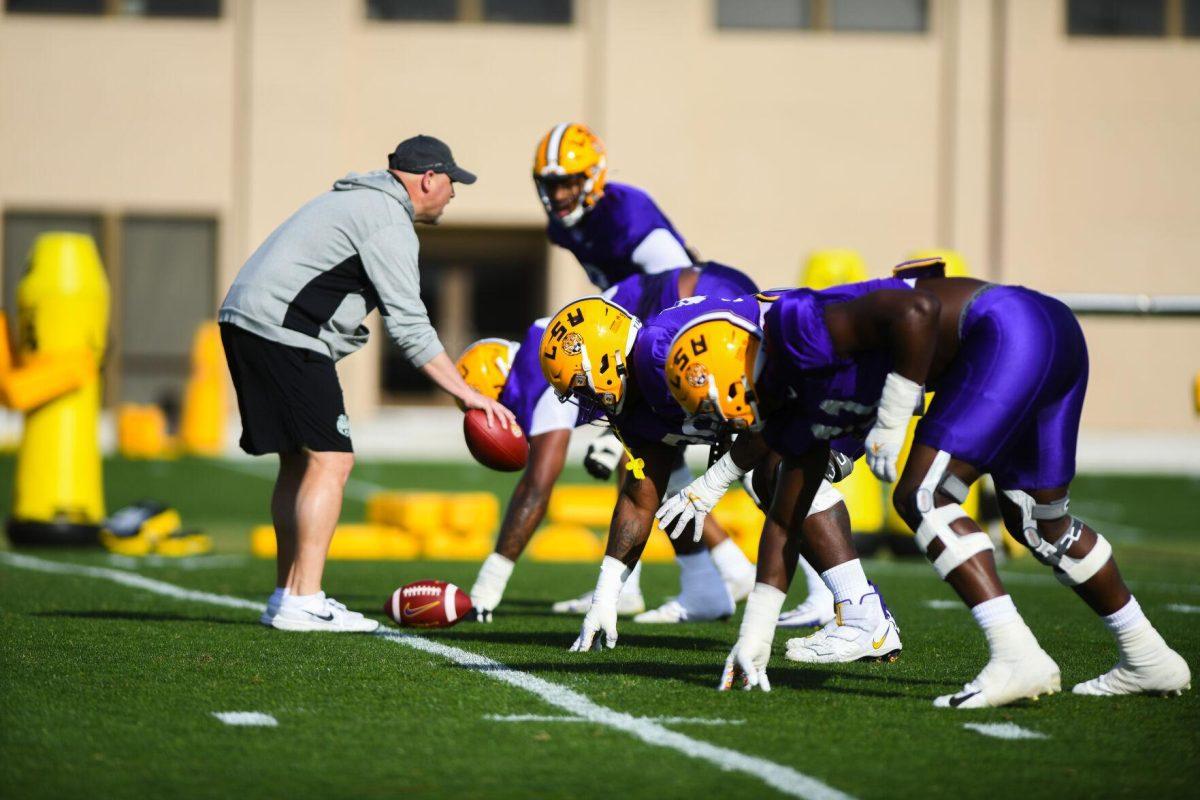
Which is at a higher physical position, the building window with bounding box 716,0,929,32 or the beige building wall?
the building window with bounding box 716,0,929,32

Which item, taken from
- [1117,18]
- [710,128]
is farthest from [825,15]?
[1117,18]

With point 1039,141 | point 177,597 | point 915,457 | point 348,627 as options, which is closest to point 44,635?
point 348,627

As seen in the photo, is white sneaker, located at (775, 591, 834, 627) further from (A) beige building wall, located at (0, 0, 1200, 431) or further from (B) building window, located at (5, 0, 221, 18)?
(B) building window, located at (5, 0, 221, 18)

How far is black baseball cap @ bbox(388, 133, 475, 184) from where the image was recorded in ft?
22.4

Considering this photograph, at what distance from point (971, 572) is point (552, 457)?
2.91 metres

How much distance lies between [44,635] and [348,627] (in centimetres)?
120

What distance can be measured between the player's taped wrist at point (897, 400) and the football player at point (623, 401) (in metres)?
0.90

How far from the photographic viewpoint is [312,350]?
6.60 meters

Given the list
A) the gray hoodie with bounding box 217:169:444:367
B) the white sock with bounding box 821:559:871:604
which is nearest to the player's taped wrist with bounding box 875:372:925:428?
the white sock with bounding box 821:559:871:604

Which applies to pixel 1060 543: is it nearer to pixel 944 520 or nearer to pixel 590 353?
pixel 944 520

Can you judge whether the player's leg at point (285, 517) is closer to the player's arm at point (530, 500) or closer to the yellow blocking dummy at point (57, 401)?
the player's arm at point (530, 500)

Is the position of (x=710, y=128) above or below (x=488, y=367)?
above

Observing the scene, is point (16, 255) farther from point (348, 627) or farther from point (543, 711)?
point (543, 711)

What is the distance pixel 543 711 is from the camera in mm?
4773
